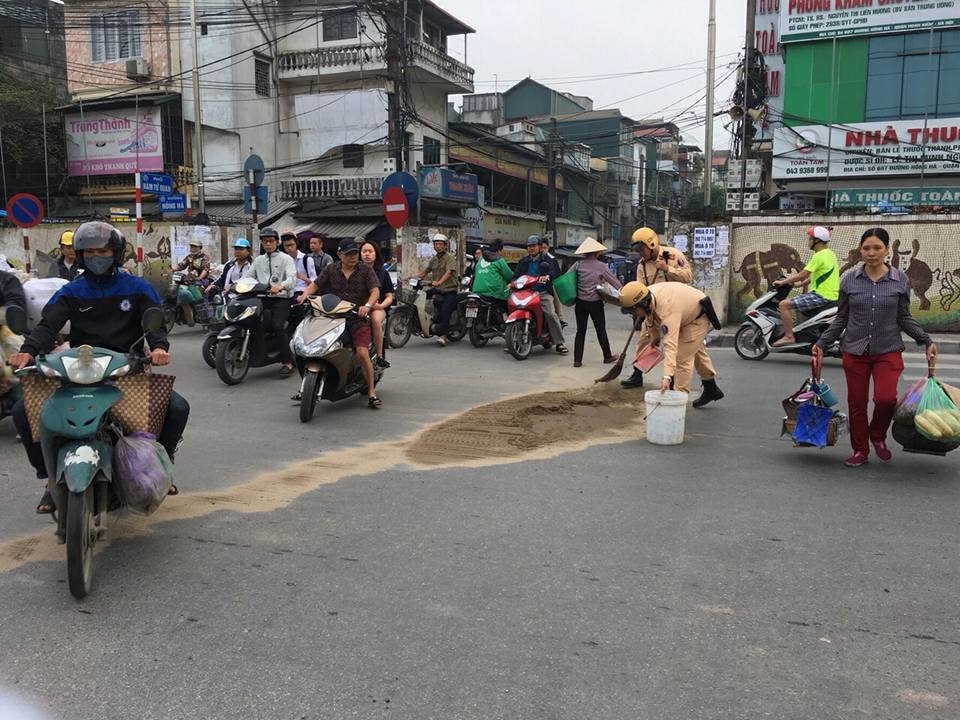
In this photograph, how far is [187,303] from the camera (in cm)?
1402

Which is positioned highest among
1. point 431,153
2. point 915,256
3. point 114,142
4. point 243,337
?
point 431,153

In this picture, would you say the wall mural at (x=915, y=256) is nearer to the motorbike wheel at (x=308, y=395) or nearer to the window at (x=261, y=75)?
the motorbike wheel at (x=308, y=395)

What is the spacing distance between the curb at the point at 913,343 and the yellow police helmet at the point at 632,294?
6.44 meters

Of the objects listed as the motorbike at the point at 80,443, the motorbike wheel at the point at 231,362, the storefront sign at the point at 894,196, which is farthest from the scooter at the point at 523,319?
the storefront sign at the point at 894,196

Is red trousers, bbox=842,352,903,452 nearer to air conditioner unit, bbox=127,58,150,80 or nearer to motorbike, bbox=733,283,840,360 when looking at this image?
motorbike, bbox=733,283,840,360

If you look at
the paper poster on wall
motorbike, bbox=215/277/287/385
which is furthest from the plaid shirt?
the paper poster on wall

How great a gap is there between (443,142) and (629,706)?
31177mm

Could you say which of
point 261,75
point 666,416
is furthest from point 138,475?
point 261,75

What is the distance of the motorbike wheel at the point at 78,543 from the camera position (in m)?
3.28

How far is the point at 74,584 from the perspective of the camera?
131 inches

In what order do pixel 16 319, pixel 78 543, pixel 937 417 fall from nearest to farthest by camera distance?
pixel 78 543 → pixel 16 319 → pixel 937 417

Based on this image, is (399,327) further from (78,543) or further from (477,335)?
(78,543)

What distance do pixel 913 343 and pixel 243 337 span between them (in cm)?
1034

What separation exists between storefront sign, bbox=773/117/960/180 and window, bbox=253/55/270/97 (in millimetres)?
18687
